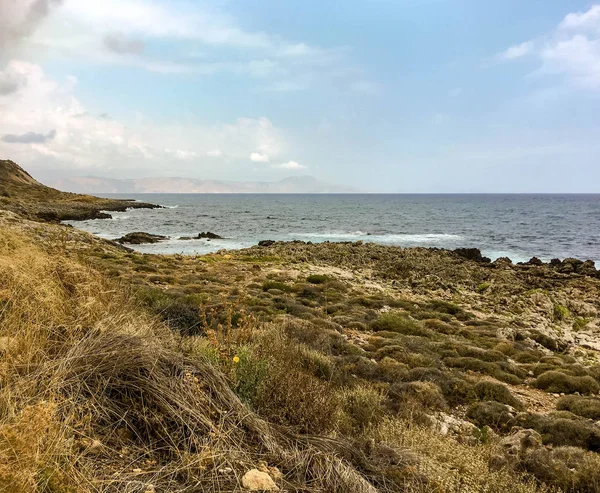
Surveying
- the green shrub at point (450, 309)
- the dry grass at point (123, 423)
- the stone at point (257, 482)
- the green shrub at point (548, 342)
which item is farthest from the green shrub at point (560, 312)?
the stone at point (257, 482)

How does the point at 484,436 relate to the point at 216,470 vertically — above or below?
below

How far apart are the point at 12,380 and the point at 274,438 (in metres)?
2.40

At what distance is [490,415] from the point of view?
6684mm

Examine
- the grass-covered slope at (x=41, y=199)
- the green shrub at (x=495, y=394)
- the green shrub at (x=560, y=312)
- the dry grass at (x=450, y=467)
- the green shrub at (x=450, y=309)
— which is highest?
the grass-covered slope at (x=41, y=199)

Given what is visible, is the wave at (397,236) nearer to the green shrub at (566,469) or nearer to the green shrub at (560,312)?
the green shrub at (560,312)

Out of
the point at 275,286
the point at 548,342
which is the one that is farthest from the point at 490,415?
the point at 275,286

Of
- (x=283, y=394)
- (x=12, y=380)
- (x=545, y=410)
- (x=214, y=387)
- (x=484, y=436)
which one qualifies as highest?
(x=12, y=380)

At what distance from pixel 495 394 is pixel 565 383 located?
241 centimetres

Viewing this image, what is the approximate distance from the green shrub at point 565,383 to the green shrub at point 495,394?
66.7 inches

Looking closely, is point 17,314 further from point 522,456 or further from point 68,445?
point 522,456

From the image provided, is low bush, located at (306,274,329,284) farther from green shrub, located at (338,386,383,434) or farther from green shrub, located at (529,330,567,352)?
green shrub, located at (338,386,383,434)

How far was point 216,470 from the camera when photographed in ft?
9.70

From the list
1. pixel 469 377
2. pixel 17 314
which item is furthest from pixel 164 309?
pixel 469 377

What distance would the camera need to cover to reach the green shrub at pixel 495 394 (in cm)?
739
